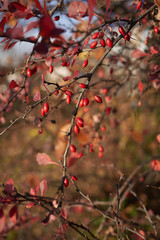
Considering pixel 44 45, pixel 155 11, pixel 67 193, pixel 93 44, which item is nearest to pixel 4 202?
pixel 44 45

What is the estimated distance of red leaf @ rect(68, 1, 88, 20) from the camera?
1.02m

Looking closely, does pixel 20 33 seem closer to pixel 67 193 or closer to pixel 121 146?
pixel 67 193

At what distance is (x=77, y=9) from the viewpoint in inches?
40.7

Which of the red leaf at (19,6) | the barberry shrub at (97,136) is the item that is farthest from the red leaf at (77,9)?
the barberry shrub at (97,136)

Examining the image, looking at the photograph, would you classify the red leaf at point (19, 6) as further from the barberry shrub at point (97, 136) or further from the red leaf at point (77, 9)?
the barberry shrub at point (97, 136)

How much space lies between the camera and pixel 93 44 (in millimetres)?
1078

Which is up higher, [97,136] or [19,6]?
[19,6]

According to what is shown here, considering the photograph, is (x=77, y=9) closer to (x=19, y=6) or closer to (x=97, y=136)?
(x=19, y=6)

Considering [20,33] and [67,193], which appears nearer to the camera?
[20,33]

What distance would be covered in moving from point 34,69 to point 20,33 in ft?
1.48

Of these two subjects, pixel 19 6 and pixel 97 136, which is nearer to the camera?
pixel 19 6

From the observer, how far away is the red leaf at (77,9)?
1019 mm

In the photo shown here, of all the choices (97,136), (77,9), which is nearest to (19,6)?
(77,9)

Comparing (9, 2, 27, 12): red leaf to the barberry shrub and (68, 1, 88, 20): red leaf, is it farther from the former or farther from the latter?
the barberry shrub
